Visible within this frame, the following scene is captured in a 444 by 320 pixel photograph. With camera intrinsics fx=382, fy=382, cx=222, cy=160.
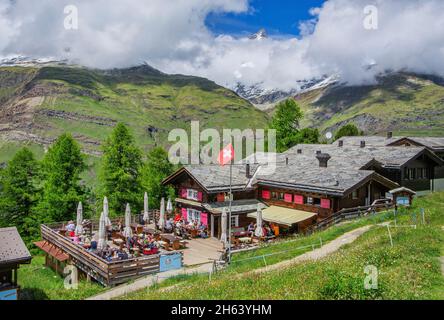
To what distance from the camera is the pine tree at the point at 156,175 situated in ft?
161

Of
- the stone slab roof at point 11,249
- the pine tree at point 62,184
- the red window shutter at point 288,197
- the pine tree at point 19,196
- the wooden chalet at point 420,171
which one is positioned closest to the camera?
the stone slab roof at point 11,249

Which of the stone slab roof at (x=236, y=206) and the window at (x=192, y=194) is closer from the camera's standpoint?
the stone slab roof at (x=236, y=206)

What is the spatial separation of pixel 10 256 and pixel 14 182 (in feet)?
85.9

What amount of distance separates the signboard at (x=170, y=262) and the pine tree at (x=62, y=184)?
19.6m

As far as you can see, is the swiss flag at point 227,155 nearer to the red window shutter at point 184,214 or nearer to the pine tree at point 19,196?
the red window shutter at point 184,214

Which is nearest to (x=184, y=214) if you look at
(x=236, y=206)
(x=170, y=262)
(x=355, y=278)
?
(x=236, y=206)

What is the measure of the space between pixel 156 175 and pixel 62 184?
46.6ft

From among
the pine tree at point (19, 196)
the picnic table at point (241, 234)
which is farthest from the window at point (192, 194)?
the pine tree at point (19, 196)

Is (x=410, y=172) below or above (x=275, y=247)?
above

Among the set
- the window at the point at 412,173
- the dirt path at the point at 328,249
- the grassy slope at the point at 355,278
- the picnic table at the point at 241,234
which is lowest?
the picnic table at the point at 241,234

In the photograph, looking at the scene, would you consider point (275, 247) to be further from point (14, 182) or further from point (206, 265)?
point (14, 182)

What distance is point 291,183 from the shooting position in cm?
3216

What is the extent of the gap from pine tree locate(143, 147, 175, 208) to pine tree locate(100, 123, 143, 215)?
7.06 metres
